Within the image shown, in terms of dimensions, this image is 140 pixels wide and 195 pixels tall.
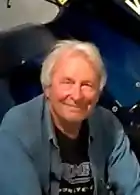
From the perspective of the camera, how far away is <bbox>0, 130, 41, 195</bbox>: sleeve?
126 centimetres

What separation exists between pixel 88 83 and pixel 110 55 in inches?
14.1

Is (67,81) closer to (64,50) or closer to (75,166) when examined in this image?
(64,50)

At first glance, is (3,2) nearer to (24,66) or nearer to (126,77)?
(24,66)

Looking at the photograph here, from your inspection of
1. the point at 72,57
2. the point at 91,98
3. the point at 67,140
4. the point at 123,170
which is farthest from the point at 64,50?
the point at 123,170

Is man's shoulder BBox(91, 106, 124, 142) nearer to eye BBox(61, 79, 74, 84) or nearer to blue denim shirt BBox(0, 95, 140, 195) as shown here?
blue denim shirt BBox(0, 95, 140, 195)

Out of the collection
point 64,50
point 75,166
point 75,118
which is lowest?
point 75,166

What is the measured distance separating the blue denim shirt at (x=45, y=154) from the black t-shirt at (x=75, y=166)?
0.05ft

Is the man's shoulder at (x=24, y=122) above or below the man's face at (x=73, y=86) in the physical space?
below

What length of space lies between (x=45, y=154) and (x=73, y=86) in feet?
0.65

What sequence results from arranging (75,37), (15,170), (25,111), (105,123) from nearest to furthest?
1. (15,170)
2. (25,111)
3. (105,123)
4. (75,37)

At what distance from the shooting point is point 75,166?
1.40 meters

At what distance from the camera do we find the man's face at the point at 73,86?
1303 millimetres

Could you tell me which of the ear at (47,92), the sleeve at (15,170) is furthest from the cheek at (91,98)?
the sleeve at (15,170)

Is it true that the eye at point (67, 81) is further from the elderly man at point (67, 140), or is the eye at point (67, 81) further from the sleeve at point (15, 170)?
the sleeve at point (15, 170)
